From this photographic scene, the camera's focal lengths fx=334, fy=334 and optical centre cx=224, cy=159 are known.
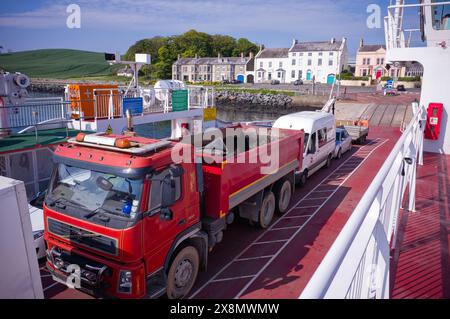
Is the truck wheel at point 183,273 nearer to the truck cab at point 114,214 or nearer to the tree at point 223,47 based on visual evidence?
the truck cab at point 114,214

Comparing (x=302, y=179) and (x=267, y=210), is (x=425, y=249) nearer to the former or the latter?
(x=267, y=210)

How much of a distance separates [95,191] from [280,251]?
4469 millimetres

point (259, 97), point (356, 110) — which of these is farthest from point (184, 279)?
point (259, 97)

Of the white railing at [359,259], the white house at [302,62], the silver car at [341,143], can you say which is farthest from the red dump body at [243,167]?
the white house at [302,62]

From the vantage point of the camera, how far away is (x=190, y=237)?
19.8 feet

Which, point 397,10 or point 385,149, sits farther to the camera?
point 385,149

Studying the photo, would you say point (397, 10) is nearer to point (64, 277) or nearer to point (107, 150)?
point (107, 150)

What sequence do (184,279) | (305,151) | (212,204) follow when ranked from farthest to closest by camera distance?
1. (305,151)
2. (212,204)
3. (184,279)

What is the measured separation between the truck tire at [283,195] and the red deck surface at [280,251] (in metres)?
0.24

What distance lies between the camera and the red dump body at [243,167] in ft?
21.8

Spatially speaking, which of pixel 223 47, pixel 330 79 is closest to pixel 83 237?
pixel 330 79

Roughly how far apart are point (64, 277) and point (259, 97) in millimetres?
59119

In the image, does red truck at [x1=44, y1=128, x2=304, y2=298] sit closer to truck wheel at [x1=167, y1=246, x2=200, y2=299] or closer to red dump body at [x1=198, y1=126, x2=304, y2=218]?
truck wheel at [x1=167, y1=246, x2=200, y2=299]

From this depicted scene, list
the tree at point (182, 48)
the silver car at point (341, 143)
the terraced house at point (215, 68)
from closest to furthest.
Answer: the silver car at point (341, 143), the terraced house at point (215, 68), the tree at point (182, 48)
